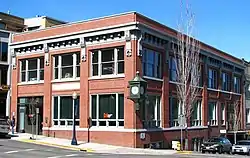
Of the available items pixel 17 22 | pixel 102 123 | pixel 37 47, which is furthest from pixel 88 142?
pixel 17 22

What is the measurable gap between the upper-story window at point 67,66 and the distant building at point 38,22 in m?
25.7

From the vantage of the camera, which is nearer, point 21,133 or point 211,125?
point 21,133

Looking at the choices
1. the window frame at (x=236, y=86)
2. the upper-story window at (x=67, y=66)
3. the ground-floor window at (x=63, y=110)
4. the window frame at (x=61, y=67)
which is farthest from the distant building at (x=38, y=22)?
the window frame at (x=236, y=86)

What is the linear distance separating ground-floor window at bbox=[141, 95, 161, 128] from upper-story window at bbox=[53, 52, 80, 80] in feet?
22.4

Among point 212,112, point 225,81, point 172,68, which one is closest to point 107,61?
point 172,68

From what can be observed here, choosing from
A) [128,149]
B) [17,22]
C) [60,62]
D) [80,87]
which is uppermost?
[17,22]

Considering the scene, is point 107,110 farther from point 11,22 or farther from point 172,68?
point 11,22

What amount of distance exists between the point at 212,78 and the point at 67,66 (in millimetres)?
19060

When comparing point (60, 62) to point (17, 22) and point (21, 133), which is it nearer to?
point (21, 133)

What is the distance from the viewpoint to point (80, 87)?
35.3 m

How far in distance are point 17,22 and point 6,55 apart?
47.8 ft

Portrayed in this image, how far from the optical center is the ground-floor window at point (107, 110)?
32875mm

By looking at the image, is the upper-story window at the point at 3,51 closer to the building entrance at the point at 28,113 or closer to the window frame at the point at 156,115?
the building entrance at the point at 28,113

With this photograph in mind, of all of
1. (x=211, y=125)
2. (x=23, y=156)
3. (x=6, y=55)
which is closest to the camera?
(x=23, y=156)
